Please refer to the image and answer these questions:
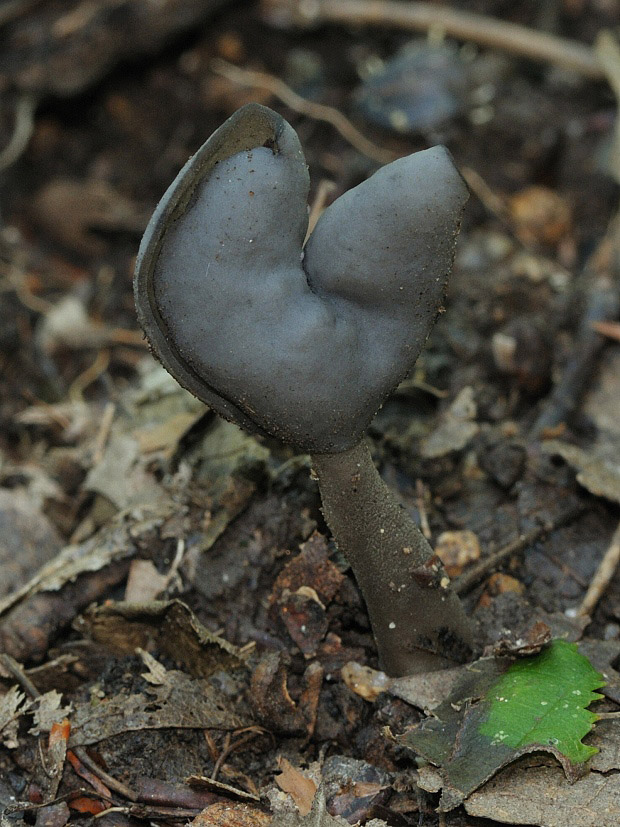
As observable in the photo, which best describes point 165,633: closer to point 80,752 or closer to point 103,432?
point 80,752

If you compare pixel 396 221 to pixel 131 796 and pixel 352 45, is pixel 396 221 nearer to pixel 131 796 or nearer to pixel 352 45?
pixel 131 796

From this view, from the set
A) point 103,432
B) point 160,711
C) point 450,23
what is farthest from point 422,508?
point 450,23

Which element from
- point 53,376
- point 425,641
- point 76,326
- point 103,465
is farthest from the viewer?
point 76,326

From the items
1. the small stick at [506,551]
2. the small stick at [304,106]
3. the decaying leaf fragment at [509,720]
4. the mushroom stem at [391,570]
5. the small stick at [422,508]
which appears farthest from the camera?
the small stick at [304,106]

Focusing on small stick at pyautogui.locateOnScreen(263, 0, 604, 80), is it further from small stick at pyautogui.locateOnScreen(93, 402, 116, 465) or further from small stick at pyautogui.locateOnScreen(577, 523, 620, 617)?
small stick at pyautogui.locateOnScreen(577, 523, 620, 617)

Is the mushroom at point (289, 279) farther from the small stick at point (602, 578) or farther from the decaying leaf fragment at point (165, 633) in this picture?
the small stick at point (602, 578)

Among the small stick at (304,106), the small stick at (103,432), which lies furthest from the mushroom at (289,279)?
the small stick at (304,106)

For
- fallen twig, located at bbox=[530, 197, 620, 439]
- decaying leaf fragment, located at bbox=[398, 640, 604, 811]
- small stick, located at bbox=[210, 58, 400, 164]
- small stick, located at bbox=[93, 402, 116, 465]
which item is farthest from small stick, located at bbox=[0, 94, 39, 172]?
decaying leaf fragment, located at bbox=[398, 640, 604, 811]

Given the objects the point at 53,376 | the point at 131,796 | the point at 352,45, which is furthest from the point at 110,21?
the point at 131,796
